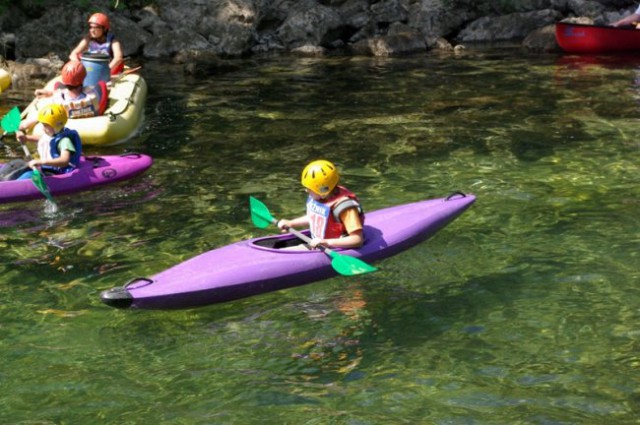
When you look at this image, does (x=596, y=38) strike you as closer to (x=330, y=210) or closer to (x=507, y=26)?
(x=507, y=26)

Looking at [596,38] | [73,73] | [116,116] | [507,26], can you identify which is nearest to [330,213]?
[73,73]

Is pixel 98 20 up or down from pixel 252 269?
up

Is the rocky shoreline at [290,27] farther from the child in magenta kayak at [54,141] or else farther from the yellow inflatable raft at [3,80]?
the child in magenta kayak at [54,141]

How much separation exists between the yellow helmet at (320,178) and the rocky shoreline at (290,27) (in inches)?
411

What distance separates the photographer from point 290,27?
64.8ft

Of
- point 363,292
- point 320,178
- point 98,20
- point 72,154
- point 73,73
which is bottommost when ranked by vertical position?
point 363,292

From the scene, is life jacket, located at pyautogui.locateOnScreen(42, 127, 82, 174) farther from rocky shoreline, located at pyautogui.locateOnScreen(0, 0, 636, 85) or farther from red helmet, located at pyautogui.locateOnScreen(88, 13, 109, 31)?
rocky shoreline, located at pyautogui.locateOnScreen(0, 0, 636, 85)

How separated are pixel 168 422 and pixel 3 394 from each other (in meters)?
1.18

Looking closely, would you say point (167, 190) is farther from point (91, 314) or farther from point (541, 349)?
point (541, 349)

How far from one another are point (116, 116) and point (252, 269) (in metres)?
5.34

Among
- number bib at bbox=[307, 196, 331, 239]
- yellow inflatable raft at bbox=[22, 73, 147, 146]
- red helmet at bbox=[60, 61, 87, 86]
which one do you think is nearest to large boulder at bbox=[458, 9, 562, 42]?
yellow inflatable raft at bbox=[22, 73, 147, 146]

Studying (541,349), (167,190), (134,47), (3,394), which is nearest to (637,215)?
(541,349)

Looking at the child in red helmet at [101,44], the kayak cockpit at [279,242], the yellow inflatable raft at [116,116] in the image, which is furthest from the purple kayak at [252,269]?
the child in red helmet at [101,44]

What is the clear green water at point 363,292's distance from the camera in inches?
226
